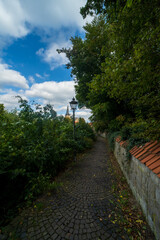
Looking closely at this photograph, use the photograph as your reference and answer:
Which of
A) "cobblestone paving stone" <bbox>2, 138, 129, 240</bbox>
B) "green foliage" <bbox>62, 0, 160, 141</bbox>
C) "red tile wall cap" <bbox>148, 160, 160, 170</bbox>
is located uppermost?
"green foliage" <bbox>62, 0, 160, 141</bbox>

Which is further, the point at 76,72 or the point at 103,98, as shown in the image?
the point at 76,72

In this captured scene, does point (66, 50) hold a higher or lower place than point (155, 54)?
higher

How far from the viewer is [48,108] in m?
4.26

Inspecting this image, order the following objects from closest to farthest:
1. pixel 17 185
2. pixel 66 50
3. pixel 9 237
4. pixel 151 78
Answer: pixel 9 237
pixel 151 78
pixel 17 185
pixel 66 50

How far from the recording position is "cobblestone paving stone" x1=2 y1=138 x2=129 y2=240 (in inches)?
67.6

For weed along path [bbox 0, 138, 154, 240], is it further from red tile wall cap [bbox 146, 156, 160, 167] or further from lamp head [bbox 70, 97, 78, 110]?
lamp head [bbox 70, 97, 78, 110]

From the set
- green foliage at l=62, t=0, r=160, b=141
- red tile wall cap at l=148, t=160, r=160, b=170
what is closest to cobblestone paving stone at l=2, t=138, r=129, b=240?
red tile wall cap at l=148, t=160, r=160, b=170

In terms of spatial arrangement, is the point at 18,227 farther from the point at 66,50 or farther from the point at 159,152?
the point at 66,50

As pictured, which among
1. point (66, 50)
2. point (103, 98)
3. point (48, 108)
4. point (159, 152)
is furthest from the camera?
point (66, 50)

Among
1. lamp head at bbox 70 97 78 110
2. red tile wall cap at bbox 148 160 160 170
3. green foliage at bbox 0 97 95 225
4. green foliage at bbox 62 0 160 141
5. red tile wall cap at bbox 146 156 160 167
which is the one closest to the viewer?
red tile wall cap at bbox 148 160 160 170

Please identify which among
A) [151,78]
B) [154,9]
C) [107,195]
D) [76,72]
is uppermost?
[76,72]

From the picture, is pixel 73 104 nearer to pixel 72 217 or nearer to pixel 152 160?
pixel 152 160

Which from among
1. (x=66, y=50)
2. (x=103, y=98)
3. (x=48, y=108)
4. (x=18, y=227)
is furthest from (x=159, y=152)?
(x=66, y=50)

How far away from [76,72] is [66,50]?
2295 mm
